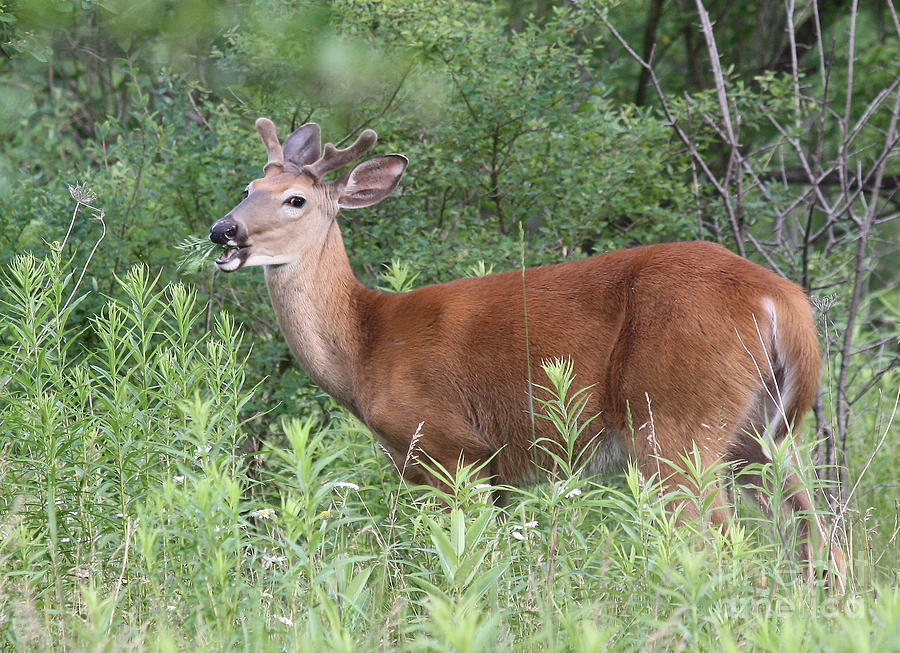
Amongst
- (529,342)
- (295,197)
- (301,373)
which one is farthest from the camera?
(301,373)

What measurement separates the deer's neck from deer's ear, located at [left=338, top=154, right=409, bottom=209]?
37 centimetres

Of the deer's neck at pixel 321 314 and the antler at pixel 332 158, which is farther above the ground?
the antler at pixel 332 158

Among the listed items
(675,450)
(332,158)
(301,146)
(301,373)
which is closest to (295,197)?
(332,158)

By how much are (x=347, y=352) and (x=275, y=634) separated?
2305 millimetres

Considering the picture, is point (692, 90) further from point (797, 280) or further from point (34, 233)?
point (34, 233)

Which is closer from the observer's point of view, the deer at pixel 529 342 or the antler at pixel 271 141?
the deer at pixel 529 342

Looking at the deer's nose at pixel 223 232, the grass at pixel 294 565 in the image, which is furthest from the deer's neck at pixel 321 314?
the grass at pixel 294 565

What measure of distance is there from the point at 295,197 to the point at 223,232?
477 millimetres

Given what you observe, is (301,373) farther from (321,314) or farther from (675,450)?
(675,450)

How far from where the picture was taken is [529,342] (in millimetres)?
4945

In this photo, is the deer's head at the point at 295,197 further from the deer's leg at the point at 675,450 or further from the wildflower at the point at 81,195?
the deer's leg at the point at 675,450

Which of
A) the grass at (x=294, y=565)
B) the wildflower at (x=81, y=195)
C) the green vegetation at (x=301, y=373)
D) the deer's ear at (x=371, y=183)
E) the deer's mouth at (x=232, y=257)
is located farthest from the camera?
the deer's ear at (x=371, y=183)

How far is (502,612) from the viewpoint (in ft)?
10.1

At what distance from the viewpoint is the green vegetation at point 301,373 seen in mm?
3018
